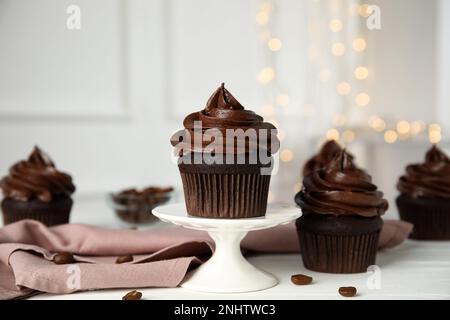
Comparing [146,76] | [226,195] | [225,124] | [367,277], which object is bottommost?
[367,277]

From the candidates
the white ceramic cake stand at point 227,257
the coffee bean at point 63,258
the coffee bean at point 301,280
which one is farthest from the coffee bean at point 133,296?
the coffee bean at point 301,280

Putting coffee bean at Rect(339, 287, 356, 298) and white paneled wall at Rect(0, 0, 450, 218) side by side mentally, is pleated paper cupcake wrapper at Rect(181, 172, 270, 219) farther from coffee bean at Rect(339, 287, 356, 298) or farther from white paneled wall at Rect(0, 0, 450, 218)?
white paneled wall at Rect(0, 0, 450, 218)

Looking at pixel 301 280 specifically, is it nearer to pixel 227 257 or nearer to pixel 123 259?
pixel 227 257

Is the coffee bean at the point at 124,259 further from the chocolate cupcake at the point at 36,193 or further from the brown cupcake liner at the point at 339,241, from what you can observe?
the chocolate cupcake at the point at 36,193

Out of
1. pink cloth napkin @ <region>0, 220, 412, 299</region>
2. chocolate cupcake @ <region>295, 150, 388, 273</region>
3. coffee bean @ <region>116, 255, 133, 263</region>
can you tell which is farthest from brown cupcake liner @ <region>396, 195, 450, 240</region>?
coffee bean @ <region>116, 255, 133, 263</region>

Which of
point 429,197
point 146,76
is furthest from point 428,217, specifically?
point 146,76
